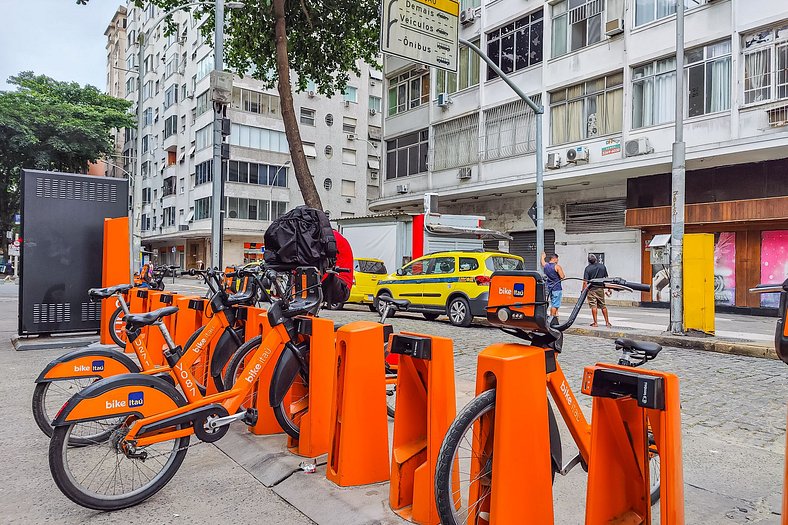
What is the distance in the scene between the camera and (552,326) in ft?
10.1

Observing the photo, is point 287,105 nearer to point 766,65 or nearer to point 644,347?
point 644,347

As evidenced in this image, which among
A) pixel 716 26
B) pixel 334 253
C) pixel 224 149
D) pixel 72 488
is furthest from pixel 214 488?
pixel 716 26

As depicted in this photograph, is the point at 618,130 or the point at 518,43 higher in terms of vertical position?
the point at 518,43

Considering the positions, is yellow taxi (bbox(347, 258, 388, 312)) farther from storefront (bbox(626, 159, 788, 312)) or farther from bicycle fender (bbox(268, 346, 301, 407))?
bicycle fender (bbox(268, 346, 301, 407))

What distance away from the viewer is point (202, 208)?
42.8 m

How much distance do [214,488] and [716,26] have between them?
1809 centimetres

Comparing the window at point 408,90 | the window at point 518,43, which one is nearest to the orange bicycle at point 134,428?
the window at point 518,43

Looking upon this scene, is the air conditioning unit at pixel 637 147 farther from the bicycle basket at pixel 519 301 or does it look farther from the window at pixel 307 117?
the window at pixel 307 117

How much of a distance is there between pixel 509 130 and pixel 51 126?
2844 cm

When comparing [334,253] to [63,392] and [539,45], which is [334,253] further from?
[539,45]

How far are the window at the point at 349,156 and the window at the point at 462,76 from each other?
2181 centimetres

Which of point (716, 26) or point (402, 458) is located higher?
point (716, 26)

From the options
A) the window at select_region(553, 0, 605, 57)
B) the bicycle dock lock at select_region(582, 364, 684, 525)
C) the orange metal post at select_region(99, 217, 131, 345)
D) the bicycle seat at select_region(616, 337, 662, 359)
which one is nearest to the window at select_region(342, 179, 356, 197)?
the window at select_region(553, 0, 605, 57)

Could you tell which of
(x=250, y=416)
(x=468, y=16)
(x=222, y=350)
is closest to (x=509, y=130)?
(x=468, y=16)
